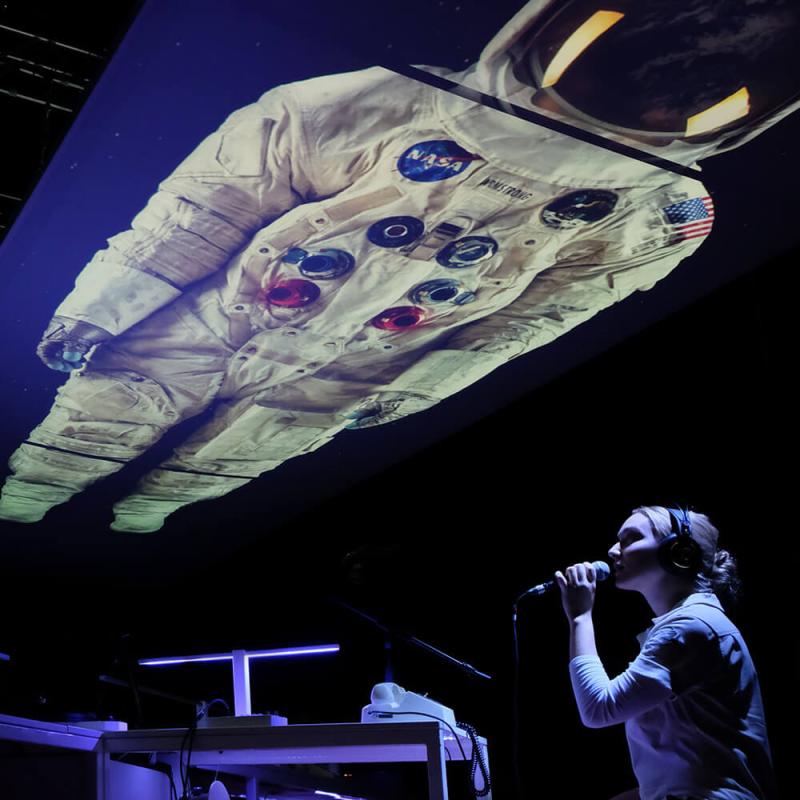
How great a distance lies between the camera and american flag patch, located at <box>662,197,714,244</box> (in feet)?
10.8

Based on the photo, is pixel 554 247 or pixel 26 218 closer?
pixel 26 218

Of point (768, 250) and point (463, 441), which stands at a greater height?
point (768, 250)

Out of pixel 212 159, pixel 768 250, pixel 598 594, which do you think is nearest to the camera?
pixel 212 159

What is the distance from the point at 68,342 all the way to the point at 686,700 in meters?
2.33

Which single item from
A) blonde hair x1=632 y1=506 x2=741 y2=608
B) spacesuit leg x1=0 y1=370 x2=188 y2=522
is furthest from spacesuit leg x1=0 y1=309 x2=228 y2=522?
blonde hair x1=632 y1=506 x2=741 y2=608

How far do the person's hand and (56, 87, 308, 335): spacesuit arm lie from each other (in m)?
1.32

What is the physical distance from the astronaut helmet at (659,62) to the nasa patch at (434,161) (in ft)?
0.87

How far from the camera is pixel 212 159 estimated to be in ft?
8.38

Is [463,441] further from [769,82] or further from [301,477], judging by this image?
[769,82]

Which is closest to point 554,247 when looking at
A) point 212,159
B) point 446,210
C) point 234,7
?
point 446,210

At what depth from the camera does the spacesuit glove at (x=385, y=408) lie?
4.16 meters

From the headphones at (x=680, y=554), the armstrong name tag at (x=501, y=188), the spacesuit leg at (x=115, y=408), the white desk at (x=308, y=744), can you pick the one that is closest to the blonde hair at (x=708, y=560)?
the headphones at (x=680, y=554)

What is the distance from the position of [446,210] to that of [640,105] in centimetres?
65

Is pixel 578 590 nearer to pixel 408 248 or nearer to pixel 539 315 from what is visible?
pixel 408 248
